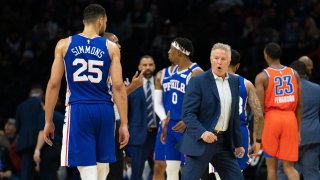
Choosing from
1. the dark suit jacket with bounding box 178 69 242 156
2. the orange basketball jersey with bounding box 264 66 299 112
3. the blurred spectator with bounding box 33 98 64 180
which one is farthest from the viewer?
the blurred spectator with bounding box 33 98 64 180

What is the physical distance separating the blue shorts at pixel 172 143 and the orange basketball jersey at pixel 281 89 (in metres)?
1.39

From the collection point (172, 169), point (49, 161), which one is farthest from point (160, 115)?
point (49, 161)

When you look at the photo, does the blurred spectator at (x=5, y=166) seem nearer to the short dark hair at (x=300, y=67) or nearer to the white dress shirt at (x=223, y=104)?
the short dark hair at (x=300, y=67)

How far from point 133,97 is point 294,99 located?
260 centimetres

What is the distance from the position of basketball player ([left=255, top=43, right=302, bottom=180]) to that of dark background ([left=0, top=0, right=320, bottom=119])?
391cm

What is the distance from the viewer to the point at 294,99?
37.3ft

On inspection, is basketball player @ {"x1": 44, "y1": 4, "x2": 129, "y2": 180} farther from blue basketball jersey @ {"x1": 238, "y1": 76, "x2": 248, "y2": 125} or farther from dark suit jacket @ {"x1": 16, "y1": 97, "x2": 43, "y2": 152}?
dark suit jacket @ {"x1": 16, "y1": 97, "x2": 43, "y2": 152}

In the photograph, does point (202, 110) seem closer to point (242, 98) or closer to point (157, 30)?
point (242, 98)

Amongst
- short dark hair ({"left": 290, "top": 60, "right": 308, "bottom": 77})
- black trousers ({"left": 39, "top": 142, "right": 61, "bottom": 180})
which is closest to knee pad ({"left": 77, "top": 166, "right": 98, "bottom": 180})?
short dark hair ({"left": 290, "top": 60, "right": 308, "bottom": 77})

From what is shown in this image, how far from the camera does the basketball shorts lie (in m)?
11.4

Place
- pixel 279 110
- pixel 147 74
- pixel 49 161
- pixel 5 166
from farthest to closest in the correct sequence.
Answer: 1. pixel 5 166
2. pixel 49 161
3. pixel 147 74
4. pixel 279 110

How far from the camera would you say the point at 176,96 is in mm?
10969

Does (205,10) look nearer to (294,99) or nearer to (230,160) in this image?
(294,99)

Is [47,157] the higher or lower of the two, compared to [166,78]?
lower
